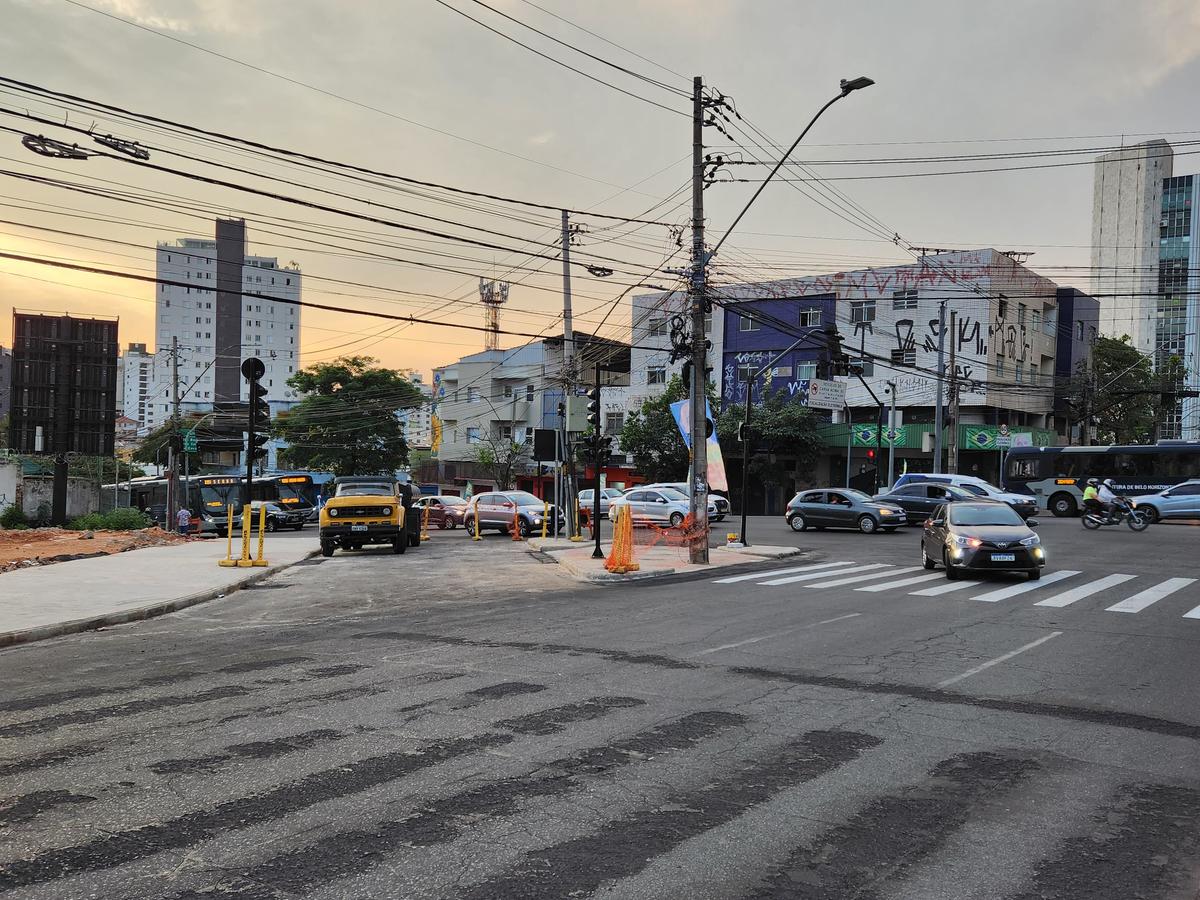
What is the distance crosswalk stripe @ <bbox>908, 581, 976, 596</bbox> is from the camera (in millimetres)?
16234

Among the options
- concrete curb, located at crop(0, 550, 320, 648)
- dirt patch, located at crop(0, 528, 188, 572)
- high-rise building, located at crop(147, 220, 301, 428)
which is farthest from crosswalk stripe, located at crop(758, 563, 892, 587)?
high-rise building, located at crop(147, 220, 301, 428)

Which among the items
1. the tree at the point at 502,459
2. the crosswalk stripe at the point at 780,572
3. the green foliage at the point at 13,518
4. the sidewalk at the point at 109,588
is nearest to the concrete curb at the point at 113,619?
the sidewalk at the point at 109,588

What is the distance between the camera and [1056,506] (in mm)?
42438

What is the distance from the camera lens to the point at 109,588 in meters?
15.9

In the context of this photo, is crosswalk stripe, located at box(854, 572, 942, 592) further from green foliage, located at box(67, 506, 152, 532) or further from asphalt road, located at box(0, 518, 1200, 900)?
green foliage, located at box(67, 506, 152, 532)

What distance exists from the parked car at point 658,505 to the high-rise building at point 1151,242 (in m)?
96.0

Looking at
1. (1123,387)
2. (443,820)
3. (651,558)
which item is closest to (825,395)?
(1123,387)

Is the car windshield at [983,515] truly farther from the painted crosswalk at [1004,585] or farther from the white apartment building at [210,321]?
the white apartment building at [210,321]

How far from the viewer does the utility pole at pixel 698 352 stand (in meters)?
21.7

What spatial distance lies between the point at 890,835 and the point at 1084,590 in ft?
44.9

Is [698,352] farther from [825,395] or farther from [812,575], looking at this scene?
[825,395]

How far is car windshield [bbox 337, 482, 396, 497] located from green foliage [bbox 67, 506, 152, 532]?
47.2 feet

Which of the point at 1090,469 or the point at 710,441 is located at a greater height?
the point at 710,441

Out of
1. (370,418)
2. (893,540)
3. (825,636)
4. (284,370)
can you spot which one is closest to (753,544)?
(893,540)
